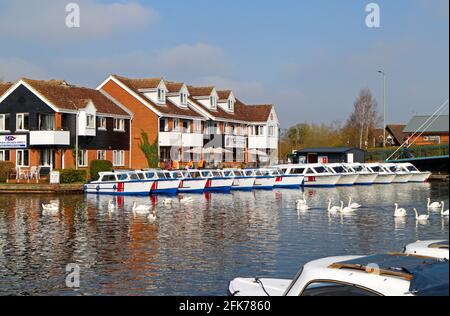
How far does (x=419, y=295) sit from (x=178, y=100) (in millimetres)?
65818

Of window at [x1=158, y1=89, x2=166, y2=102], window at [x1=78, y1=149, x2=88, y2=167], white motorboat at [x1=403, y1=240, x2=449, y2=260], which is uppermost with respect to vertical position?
window at [x1=158, y1=89, x2=166, y2=102]

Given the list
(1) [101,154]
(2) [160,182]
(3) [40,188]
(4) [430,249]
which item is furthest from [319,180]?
(4) [430,249]

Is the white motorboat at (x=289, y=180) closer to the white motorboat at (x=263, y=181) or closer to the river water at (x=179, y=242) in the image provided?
the white motorboat at (x=263, y=181)

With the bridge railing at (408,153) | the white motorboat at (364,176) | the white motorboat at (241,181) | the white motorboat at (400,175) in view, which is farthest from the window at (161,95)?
the bridge railing at (408,153)

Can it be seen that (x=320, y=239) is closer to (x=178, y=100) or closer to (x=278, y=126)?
(x=178, y=100)

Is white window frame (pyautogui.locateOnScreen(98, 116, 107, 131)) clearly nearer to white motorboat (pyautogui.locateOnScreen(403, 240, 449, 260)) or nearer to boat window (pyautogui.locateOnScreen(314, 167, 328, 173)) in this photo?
boat window (pyautogui.locateOnScreen(314, 167, 328, 173))

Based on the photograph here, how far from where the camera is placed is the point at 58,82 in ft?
216

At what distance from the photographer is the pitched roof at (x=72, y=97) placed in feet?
182

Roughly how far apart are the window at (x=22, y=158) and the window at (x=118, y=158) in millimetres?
9348

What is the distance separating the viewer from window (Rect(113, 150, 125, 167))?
61.8m

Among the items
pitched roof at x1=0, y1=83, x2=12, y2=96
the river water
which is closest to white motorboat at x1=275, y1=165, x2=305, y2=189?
the river water

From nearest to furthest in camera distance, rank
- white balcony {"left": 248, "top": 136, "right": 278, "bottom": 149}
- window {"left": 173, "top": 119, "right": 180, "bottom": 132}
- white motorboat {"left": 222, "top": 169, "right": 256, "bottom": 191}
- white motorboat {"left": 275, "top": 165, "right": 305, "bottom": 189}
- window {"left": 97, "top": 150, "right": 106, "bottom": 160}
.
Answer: white motorboat {"left": 222, "top": 169, "right": 256, "bottom": 191}, white motorboat {"left": 275, "top": 165, "right": 305, "bottom": 189}, window {"left": 97, "top": 150, "right": 106, "bottom": 160}, window {"left": 173, "top": 119, "right": 180, "bottom": 132}, white balcony {"left": 248, "top": 136, "right": 278, "bottom": 149}

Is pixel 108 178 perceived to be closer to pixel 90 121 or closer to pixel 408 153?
pixel 90 121
